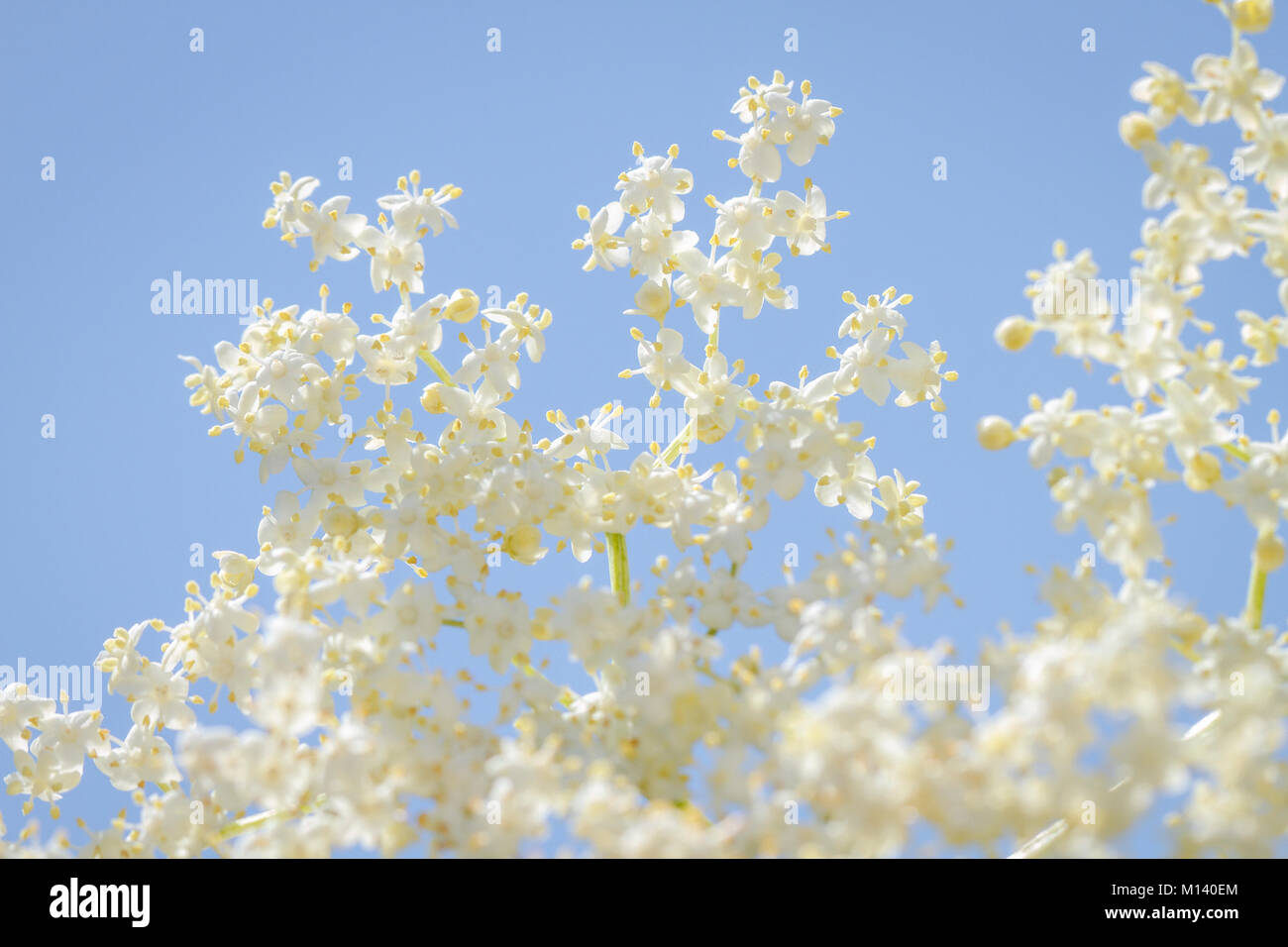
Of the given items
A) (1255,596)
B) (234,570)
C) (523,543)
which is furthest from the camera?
(234,570)

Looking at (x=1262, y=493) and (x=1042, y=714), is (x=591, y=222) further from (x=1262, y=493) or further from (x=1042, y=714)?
(x=1042, y=714)

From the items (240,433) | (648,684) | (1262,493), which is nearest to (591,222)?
(240,433)

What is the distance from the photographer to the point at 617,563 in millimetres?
2828

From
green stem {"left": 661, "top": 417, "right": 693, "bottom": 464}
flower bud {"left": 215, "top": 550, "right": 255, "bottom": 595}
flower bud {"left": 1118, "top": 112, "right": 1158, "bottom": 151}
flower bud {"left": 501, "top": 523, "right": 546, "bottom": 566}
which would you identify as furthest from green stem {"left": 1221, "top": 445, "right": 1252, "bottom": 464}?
flower bud {"left": 215, "top": 550, "right": 255, "bottom": 595}

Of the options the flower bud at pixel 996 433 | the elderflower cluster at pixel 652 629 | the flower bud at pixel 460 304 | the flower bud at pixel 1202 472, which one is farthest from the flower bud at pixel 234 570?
the flower bud at pixel 1202 472

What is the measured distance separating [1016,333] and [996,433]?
184 millimetres

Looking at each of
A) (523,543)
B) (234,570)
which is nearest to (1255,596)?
(523,543)

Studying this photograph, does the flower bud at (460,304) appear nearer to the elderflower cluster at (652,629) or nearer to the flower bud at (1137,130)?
the elderflower cluster at (652,629)

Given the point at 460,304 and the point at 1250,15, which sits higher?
the point at 1250,15

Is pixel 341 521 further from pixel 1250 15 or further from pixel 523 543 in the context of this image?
pixel 1250 15

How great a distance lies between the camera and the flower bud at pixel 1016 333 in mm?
2311

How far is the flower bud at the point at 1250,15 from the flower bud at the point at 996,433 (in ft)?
2.78

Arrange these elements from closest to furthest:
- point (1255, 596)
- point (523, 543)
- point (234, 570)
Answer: point (1255, 596)
point (523, 543)
point (234, 570)
